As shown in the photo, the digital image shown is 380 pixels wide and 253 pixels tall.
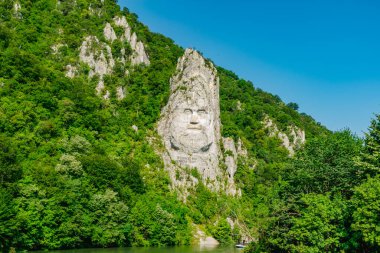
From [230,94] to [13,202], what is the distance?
9531 centimetres

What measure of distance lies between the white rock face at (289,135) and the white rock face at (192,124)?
28351 mm

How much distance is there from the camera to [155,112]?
99.7 metres

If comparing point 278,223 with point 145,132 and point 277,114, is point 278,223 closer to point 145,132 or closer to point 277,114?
point 145,132

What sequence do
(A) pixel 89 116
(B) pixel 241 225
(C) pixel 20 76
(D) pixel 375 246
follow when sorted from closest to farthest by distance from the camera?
(D) pixel 375 246 → (C) pixel 20 76 → (A) pixel 89 116 → (B) pixel 241 225

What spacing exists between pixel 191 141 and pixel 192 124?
152 inches

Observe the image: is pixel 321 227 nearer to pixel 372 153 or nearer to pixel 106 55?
pixel 372 153

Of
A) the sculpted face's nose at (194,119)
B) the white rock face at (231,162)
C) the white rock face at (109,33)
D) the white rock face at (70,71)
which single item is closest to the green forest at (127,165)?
the white rock face at (70,71)

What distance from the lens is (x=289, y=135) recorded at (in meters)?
126

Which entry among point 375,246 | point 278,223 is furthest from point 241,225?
point 375,246

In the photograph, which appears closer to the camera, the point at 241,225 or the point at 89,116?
the point at 89,116

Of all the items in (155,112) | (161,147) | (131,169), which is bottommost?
(131,169)

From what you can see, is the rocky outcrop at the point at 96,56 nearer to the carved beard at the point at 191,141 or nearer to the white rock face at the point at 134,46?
the white rock face at the point at 134,46

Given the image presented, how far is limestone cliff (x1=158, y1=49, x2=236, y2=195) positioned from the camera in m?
92.7

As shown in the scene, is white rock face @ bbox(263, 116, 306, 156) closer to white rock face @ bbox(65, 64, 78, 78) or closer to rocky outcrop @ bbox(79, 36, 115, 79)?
rocky outcrop @ bbox(79, 36, 115, 79)
